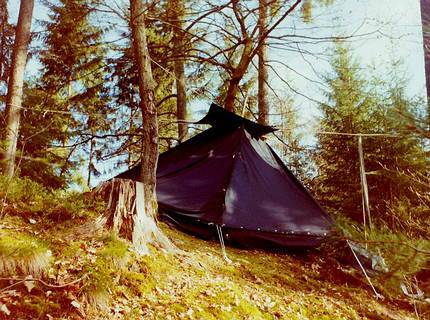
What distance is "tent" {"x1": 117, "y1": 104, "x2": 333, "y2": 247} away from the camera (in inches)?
206

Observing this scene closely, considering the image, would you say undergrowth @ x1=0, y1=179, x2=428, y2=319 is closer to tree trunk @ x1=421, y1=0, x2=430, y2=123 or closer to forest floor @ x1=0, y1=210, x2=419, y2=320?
forest floor @ x1=0, y1=210, x2=419, y2=320

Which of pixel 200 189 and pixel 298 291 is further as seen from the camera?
pixel 200 189

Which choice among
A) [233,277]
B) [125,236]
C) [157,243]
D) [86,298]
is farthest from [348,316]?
[86,298]

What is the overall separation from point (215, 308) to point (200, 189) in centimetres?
263

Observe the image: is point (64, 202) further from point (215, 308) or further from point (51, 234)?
point (215, 308)

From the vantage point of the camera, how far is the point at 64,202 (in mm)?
3826

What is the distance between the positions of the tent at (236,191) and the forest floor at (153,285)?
45 centimetres

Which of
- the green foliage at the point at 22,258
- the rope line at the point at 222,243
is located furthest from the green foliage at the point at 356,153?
the green foliage at the point at 22,258

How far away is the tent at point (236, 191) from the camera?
5.22 meters

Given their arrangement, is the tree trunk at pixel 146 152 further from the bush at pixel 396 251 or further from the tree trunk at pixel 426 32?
the tree trunk at pixel 426 32

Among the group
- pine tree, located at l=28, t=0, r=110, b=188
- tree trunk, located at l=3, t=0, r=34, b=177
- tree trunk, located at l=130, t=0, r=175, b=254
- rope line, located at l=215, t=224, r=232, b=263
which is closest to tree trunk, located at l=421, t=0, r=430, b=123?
tree trunk, located at l=130, t=0, r=175, b=254

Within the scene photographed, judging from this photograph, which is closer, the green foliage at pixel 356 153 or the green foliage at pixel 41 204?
the green foliage at pixel 41 204

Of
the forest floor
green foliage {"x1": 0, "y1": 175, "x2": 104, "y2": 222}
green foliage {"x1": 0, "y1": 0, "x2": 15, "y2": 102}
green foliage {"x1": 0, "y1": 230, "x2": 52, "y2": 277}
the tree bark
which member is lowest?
the forest floor

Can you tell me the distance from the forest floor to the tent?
0.45 meters
